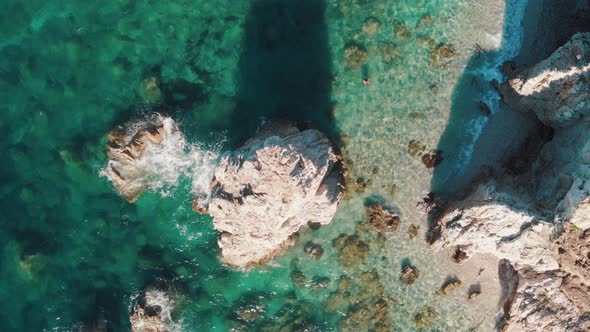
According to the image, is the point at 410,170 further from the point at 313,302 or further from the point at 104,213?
the point at 104,213

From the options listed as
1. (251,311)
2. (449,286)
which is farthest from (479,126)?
(251,311)

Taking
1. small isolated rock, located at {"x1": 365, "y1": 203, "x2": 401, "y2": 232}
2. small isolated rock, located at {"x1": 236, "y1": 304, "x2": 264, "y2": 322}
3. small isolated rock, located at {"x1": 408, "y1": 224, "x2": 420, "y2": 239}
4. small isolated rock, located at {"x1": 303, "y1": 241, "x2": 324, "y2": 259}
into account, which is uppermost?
small isolated rock, located at {"x1": 365, "y1": 203, "x2": 401, "y2": 232}

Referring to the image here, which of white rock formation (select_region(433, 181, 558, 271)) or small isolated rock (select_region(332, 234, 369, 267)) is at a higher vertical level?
white rock formation (select_region(433, 181, 558, 271))

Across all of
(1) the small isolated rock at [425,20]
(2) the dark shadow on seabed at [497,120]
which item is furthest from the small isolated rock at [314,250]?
(1) the small isolated rock at [425,20]

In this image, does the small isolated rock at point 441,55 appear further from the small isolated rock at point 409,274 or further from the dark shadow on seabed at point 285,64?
the small isolated rock at point 409,274

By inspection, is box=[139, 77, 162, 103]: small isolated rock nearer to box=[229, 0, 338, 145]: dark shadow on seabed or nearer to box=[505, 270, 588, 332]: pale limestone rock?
box=[229, 0, 338, 145]: dark shadow on seabed

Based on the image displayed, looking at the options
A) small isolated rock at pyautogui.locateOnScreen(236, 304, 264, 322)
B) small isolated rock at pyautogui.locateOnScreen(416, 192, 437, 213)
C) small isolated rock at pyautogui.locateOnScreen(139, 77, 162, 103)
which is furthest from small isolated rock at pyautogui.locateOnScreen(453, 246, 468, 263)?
small isolated rock at pyautogui.locateOnScreen(139, 77, 162, 103)
